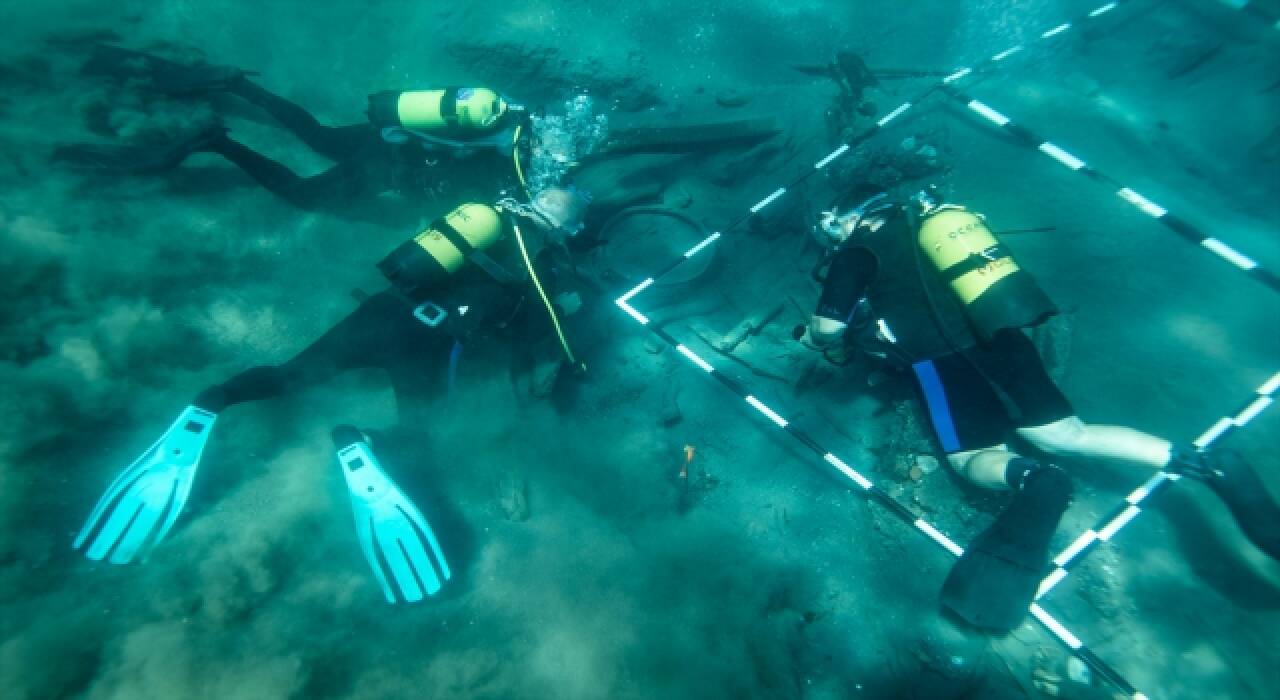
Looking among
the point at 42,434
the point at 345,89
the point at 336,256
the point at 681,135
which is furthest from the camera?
the point at 345,89

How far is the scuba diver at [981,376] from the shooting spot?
343 centimetres

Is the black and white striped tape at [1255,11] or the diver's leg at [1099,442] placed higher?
the black and white striped tape at [1255,11]

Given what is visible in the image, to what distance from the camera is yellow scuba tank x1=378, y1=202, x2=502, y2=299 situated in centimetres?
428

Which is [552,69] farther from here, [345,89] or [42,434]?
[42,434]

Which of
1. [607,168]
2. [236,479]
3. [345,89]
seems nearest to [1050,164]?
[607,168]

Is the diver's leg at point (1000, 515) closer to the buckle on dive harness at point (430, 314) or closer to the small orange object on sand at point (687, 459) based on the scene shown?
the small orange object on sand at point (687, 459)

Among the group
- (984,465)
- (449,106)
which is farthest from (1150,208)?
(449,106)

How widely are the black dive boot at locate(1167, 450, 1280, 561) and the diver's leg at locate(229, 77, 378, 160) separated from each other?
8497mm

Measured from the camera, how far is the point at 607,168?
7.10 m

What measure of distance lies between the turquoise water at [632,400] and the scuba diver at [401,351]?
262mm

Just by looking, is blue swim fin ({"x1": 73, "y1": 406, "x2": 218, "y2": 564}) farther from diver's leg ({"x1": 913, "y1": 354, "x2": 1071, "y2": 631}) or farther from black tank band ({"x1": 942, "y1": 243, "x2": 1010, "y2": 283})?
black tank band ({"x1": 942, "y1": 243, "x2": 1010, "y2": 283})

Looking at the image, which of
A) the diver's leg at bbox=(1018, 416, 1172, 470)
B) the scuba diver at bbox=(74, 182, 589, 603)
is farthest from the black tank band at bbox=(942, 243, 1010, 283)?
the scuba diver at bbox=(74, 182, 589, 603)

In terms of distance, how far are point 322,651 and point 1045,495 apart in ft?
16.8

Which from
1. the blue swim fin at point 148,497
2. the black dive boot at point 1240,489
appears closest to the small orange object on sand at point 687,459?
the black dive boot at point 1240,489
